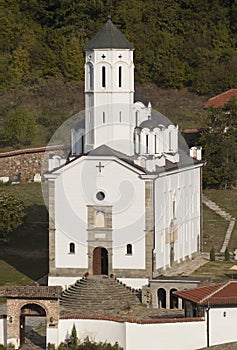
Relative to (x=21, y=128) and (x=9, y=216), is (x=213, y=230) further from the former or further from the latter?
(x=21, y=128)

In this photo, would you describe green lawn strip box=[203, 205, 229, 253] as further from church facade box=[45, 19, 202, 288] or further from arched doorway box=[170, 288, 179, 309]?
arched doorway box=[170, 288, 179, 309]

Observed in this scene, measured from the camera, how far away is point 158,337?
1656 inches

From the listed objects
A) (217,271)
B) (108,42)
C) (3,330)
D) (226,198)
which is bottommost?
(3,330)

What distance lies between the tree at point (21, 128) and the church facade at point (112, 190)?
19791 millimetres

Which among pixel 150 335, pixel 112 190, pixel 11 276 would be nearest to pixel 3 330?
pixel 150 335

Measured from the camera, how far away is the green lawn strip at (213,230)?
187 feet

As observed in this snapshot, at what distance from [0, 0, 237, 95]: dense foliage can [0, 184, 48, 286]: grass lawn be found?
2387cm

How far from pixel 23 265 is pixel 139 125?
7.30m

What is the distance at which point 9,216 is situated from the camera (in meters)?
55.8

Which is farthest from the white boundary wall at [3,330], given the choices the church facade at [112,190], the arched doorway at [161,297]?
the arched doorway at [161,297]

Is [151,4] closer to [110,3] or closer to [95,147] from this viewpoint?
[110,3]

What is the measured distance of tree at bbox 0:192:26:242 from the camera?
5575cm

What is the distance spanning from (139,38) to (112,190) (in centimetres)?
4036

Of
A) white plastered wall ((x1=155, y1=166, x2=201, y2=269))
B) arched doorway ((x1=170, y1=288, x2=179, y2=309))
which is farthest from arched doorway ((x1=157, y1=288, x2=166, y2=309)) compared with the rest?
white plastered wall ((x1=155, y1=166, x2=201, y2=269))
